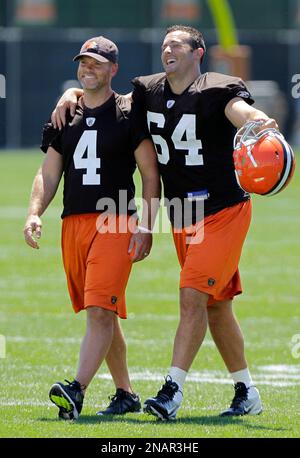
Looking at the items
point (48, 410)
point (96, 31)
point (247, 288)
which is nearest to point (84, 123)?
point (48, 410)

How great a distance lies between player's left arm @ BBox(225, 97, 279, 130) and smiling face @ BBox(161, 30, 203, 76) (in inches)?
12.5

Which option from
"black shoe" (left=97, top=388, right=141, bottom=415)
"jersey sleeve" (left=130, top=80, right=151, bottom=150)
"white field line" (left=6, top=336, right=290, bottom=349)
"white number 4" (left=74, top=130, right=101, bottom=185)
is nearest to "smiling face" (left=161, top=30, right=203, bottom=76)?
"jersey sleeve" (left=130, top=80, right=151, bottom=150)

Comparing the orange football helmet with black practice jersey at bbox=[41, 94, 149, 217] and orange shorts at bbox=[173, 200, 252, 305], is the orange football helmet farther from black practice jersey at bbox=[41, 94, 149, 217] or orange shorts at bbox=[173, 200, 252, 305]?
black practice jersey at bbox=[41, 94, 149, 217]

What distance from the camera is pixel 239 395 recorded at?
629 cm

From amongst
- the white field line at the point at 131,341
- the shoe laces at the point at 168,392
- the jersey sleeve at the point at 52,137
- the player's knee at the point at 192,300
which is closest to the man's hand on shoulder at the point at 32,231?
the jersey sleeve at the point at 52,137

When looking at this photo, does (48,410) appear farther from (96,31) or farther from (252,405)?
(96,31)

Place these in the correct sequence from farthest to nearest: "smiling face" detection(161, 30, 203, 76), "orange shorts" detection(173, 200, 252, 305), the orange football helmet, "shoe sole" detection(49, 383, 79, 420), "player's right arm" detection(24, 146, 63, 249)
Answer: "player's right arm" detection(24, 146, 63, 249) → "smiling face" detection(161, 30, 203, 76) → "orange shorts" detection(173, 200, 252, 305) → "shoe sole" detection(49, 383, 79, 420) → the orange football helmet

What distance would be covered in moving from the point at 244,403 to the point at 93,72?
1772mm

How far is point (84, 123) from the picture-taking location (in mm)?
6250

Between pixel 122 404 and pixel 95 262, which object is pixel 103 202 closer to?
pixel 95 262

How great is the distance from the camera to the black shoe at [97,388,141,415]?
623cm

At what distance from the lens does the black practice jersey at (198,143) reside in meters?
6.11

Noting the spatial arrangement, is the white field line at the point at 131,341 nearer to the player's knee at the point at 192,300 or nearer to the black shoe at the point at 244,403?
the black shoe at the point at 244,403

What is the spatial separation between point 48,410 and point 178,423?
720 mm
